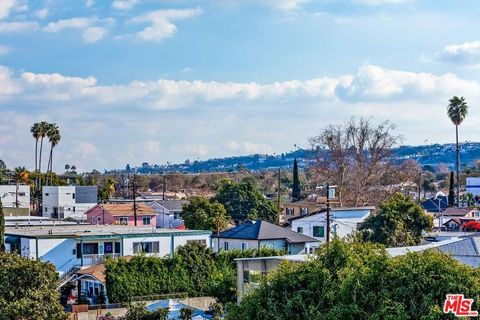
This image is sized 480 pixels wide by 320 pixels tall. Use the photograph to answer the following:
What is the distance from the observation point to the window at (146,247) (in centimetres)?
4789

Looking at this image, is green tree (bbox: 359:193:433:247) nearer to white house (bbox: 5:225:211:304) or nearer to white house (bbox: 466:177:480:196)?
white house (bbox: 5:225:211:304)

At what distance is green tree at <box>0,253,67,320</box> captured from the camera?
30.5 metres

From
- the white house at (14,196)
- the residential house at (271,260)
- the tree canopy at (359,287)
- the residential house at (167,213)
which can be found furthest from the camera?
the white house at (14,196)

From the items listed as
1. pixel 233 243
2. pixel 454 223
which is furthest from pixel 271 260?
pixel 454 223

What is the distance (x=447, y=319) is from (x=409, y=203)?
30.8m

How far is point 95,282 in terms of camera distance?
43875 millimetres

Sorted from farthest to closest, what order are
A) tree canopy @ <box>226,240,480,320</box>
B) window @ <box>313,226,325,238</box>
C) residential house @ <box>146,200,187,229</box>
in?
residential house @ <box>146,200,187,229</box>, window @ <box>313,226,325,238</box>, tree canopy @ <box>226,240,480,320</box>

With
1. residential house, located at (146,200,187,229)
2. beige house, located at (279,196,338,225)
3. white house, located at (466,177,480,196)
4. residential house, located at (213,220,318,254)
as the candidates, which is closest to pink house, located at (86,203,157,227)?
residential house, located at (146,200,187,229)

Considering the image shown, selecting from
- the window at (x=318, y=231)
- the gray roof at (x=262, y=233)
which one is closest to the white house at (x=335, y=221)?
the window at (x=318, y=231)

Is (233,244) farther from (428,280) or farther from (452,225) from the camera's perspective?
(428,280)

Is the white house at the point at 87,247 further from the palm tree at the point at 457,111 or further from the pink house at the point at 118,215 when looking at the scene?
the palm tree at the point at 457,111

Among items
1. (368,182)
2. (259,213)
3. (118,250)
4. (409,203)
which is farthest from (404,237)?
(259,213)

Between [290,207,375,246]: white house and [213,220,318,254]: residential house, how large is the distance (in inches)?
172

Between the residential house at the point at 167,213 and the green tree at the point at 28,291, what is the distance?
1734 inches
